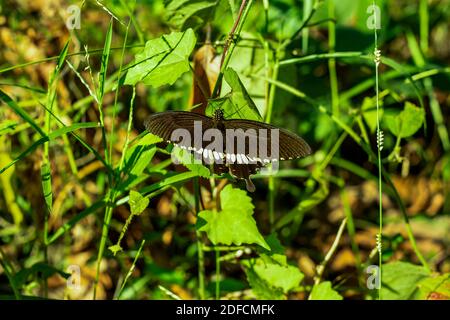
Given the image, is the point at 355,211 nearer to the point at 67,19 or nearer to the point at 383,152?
the point at 383,152

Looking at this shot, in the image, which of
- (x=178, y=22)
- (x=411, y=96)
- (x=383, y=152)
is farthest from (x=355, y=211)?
(x=178, y=22)

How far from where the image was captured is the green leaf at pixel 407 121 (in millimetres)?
1410

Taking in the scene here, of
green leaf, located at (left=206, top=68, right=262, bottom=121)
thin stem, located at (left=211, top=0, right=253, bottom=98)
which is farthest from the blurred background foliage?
green leaf, located at (left=206, top=68, right=262, bottom=121)

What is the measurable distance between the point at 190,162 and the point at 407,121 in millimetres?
573

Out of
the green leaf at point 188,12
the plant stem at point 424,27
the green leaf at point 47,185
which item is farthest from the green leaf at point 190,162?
the plant stem at point 424,27

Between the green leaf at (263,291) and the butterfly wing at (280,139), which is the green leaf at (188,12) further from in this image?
the green leaf at (263,291)

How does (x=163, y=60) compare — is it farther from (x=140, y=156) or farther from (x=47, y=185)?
(x=47, y=185)

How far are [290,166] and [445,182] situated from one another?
1.85 ft

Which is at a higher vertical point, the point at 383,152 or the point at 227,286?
the point at 383,152

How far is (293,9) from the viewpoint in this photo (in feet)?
6.72

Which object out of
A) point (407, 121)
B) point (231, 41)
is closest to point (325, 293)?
point (407, 121)

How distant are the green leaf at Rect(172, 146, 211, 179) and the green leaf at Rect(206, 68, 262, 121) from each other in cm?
10

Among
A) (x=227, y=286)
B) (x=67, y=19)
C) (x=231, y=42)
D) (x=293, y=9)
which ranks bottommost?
(x=227, y=286)

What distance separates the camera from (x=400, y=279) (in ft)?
4.79
